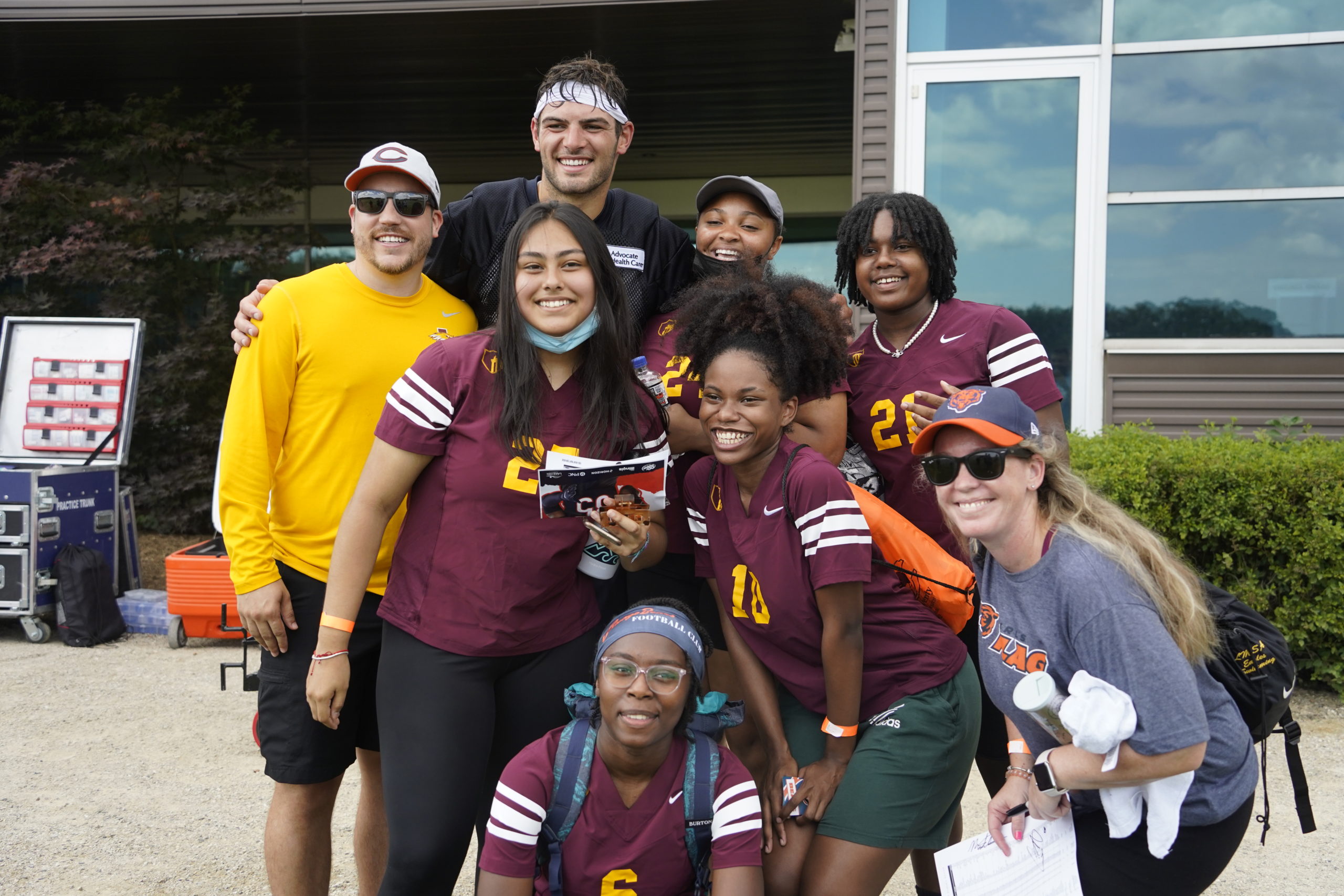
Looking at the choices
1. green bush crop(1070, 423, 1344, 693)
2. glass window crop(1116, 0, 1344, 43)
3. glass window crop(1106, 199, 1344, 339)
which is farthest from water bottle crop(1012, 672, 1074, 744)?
glass window crop(1116, 0, 1344, 43)

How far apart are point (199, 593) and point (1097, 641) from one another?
6720 millimetres

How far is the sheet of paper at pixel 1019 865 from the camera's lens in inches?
87.6

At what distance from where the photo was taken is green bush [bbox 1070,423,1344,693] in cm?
539

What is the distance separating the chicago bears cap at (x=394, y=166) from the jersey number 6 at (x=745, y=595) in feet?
4.69

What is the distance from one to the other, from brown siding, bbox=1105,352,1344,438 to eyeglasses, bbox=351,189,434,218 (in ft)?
19.1

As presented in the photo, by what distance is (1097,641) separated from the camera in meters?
2.01

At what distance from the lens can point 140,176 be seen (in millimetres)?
10797

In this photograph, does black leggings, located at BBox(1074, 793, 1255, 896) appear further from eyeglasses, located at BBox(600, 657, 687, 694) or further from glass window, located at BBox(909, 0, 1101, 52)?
glass window, located at BBox(909, 0, 1101, 52)

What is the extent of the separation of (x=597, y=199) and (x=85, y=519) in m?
6.30

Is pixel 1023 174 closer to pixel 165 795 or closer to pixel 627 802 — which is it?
pixel 627 802

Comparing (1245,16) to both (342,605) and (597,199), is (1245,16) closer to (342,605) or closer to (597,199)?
(597,199)

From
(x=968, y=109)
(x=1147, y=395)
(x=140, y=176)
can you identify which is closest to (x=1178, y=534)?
(x=1147, y=395)

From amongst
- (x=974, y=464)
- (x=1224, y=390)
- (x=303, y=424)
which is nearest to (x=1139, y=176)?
(x=1224, y=390)

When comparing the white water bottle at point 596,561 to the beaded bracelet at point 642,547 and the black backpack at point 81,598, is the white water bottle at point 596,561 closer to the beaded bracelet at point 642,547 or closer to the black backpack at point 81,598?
the beaded bracelet at point 642,547
